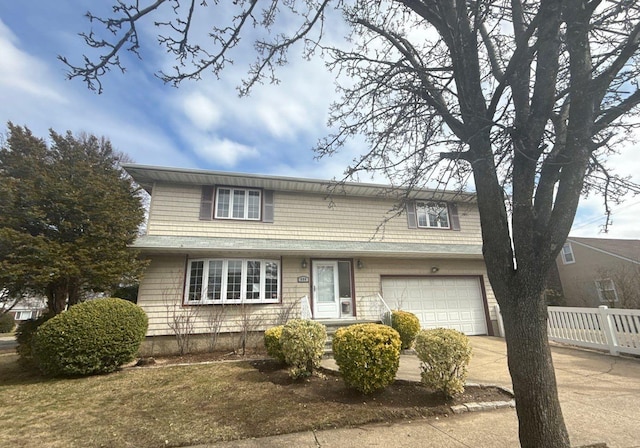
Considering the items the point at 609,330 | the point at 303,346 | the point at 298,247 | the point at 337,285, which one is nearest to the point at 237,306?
the point at 298,247

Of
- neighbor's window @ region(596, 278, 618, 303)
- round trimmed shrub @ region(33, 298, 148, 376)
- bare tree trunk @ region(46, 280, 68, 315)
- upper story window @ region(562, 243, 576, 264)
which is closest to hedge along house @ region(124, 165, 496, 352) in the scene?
round trimmed shrub @ region(33, 298, 148, 376)

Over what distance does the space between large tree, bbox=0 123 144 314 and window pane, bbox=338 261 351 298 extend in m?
6.59

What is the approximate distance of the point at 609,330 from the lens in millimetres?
8328

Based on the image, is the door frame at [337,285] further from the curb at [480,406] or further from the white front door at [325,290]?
the curb at [480,406]

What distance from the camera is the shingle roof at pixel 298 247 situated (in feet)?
31.2

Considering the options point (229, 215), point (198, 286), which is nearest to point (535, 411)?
point (198, 286)

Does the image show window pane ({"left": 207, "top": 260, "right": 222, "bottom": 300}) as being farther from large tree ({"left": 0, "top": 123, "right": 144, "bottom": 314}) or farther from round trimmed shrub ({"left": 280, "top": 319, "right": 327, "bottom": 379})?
round trimmed shrub ({"left": 280, "top": 319, "right": 327, "bottom": 379})

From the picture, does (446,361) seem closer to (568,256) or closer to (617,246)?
(568,256)

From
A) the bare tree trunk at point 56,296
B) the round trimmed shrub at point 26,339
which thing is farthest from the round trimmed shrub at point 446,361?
the bare tree trunk at point 56,296

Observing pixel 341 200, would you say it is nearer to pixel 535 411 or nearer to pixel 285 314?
pixel 285 314

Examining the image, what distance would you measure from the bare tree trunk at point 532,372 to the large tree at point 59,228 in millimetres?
9575

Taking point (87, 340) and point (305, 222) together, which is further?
point (305, 222)

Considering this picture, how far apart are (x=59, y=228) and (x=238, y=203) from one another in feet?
17.0

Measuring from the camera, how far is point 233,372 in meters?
6.93
